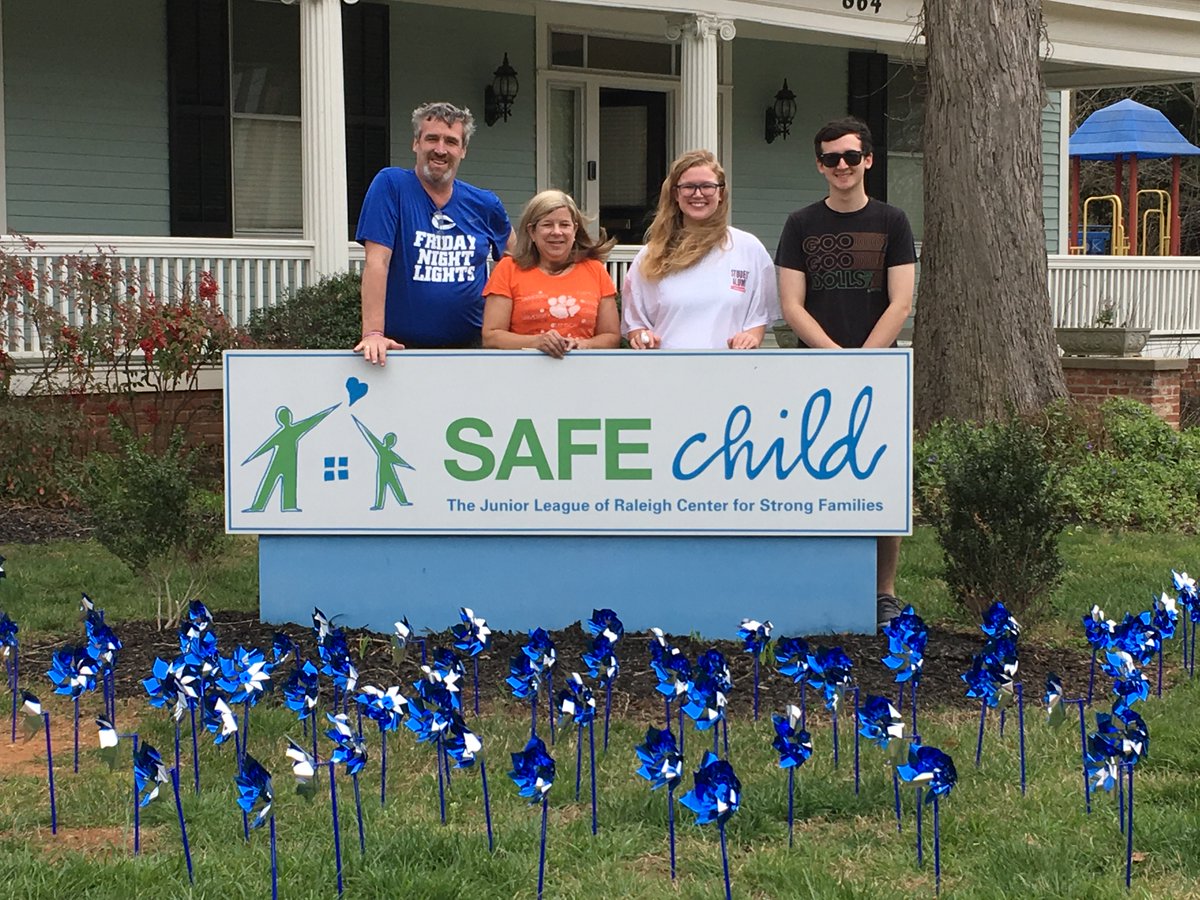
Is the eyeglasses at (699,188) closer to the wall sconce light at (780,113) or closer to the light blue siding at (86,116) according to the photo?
the light blue siding at (86,116)

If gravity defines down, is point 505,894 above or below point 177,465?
below

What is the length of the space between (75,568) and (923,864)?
16.3 ft

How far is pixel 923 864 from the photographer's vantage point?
3604 millimetres

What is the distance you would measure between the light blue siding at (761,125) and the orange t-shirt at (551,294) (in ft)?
32.2

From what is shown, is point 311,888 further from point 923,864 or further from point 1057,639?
point 1057,639

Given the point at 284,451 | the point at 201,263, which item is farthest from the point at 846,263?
the point at 201,263

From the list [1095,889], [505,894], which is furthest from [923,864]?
[505,894]

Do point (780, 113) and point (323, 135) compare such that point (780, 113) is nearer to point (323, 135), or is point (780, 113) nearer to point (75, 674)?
point (323, 135)

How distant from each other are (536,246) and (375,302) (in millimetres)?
614

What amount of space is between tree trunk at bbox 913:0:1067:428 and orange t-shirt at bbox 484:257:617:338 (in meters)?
4.51

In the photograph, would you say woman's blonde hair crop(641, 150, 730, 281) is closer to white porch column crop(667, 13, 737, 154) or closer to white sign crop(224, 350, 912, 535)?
white sign crop(224, 350, 912, 535)

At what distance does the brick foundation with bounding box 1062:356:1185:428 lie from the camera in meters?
11.9

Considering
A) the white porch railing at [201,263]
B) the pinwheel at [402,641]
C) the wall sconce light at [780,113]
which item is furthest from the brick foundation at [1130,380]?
the pinwheel at [402,641]

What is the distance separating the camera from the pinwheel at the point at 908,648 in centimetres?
449
